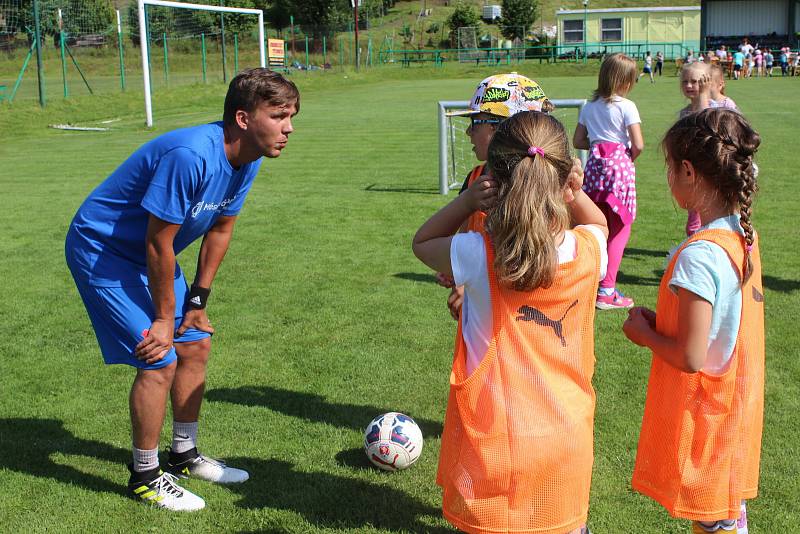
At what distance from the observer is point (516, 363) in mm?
2545

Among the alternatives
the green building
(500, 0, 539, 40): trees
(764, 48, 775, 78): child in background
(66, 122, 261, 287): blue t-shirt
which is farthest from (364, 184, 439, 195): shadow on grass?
(500, 0, 539, 40): trees

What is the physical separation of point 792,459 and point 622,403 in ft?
3.25

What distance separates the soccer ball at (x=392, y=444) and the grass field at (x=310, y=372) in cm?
8

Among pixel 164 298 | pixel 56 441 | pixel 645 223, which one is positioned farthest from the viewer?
pixel 645 223

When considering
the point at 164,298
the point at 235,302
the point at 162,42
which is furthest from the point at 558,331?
the point at 162,42

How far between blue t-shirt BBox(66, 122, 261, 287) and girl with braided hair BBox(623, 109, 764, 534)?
5.89 feet

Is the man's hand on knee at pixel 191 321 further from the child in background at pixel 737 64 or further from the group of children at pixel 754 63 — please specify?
the child in background at pixel 737 64

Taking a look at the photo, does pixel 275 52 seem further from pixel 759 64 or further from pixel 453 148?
pixel 759 64

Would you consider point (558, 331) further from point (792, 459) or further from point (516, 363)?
point (792, 459)

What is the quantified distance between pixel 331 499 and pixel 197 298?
113cm

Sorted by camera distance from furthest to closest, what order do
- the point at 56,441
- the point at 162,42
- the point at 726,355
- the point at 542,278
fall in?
the point at 162,42 → the point at 56,441 → the point at 726,355 → the point at 542,278

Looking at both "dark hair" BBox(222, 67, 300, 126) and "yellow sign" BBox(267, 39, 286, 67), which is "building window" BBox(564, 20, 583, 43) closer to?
"yellow sign" BBox(267, 39, 286, 67)

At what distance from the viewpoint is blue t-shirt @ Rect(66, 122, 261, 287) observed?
10.8 ft

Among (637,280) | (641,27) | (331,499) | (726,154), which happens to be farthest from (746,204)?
(641,27)
